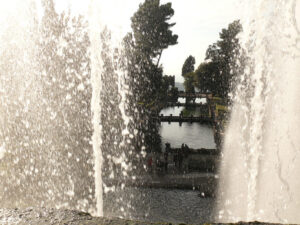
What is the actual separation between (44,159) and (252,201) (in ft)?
26.1

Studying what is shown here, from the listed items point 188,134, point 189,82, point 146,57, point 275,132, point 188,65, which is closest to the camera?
point 275,132

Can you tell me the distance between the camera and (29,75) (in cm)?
1659

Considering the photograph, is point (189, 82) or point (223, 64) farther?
point (189, 82)

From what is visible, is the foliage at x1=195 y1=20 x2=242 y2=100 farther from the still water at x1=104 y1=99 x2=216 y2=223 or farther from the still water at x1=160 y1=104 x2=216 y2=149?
the still water at x1=104 y1=99 x2=216 y2=223

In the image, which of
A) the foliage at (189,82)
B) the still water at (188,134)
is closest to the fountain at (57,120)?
the still water at (188,134)

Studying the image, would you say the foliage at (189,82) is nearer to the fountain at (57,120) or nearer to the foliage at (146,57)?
the foliage at (146,57)

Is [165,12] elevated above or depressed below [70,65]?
above

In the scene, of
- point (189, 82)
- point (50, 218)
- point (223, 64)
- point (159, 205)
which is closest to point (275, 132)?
point (159, 205)

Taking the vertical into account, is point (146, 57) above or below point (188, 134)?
above

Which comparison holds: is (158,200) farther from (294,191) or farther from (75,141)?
(75,141)

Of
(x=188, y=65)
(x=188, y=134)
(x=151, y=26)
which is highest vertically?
(x=188, y=65)

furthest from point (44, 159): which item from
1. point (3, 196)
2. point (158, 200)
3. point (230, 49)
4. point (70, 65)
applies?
point (230, 49)

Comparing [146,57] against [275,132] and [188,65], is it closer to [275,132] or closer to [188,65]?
[275,132]

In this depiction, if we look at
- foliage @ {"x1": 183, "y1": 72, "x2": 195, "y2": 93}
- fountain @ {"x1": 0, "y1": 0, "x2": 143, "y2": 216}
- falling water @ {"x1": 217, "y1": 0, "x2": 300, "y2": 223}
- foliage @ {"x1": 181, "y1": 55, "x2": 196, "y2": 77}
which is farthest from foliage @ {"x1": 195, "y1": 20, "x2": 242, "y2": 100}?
foliage @ {"x1": 181, "y1": 55, "x2": 196, "y2": 77}
